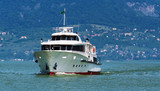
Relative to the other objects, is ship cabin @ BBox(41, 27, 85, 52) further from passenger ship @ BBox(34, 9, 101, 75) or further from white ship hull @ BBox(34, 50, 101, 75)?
white ship hull @ BBox(34, 50, 101, 75)

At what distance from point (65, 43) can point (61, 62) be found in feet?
9.65

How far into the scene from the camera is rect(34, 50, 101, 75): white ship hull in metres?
73.6

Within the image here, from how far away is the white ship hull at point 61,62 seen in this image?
2896 inches

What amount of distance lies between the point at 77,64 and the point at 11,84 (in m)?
13.8

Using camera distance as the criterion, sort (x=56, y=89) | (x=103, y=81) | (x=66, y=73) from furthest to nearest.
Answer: (x=66, y=73)
(x=103, y=81)
(x=56, y=89)

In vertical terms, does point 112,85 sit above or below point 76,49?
below

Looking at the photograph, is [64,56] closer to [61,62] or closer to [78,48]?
[61,62]

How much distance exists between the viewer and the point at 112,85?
6438 centimetres

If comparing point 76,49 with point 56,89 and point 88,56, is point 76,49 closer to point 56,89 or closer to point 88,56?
point 88,56

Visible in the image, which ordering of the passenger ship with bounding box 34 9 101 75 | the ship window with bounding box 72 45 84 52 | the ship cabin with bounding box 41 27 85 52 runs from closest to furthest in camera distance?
the passenger ship with bounding box 34 9 101 75, the ship cabin with bounding box 41 27 85 52, the ship window with bounding box 72 45 84 52

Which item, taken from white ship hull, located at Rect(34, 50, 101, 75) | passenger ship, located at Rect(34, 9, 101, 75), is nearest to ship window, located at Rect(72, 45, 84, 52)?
passenger ship, located at Rect(34, 9, 101, 75)

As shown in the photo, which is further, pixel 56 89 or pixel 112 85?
pixel 112 85

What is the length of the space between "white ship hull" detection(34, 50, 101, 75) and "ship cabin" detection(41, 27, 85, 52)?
4.34 feet

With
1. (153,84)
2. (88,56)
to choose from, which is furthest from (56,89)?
(88,56)
